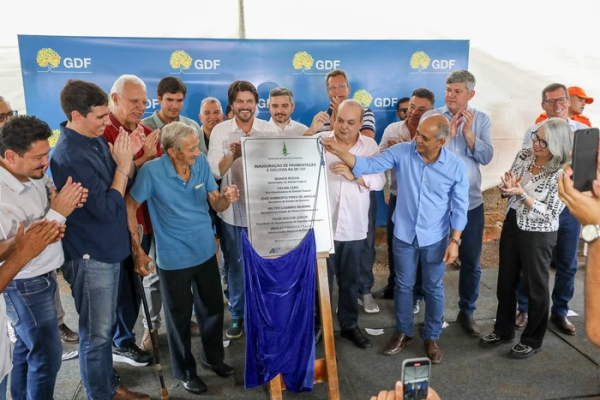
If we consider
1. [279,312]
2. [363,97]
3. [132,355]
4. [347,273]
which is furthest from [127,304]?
[363,97]

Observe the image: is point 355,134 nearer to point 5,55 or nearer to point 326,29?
point 326,29

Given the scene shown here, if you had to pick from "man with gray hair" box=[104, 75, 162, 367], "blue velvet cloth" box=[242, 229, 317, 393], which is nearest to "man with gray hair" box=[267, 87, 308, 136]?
"man with gray hair" box=[104, 75, 162, 367]

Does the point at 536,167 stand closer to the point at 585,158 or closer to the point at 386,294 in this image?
the point at 585,158

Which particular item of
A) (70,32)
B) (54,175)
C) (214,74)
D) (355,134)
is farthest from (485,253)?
(70,32)

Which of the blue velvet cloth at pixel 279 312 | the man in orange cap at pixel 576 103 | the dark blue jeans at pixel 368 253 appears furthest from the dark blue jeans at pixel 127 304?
the man in orange cap at pixel 576 103

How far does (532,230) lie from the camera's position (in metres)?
2.91

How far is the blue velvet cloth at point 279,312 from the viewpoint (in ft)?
8.07

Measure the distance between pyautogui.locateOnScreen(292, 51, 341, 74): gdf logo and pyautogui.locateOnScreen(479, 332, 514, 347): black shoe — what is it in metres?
2.92

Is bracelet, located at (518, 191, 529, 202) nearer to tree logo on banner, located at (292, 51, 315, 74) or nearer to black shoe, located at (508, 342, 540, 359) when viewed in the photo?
black shoe, located at (508, 342, 540, 359)

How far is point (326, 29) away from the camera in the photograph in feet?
15.3

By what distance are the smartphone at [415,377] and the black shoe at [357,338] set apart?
2028mm

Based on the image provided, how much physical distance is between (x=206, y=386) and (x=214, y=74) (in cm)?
292

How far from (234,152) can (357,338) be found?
5.39ft

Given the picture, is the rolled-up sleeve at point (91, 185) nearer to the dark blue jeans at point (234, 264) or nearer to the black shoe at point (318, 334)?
the dark blue jeans at point (234, 264)
